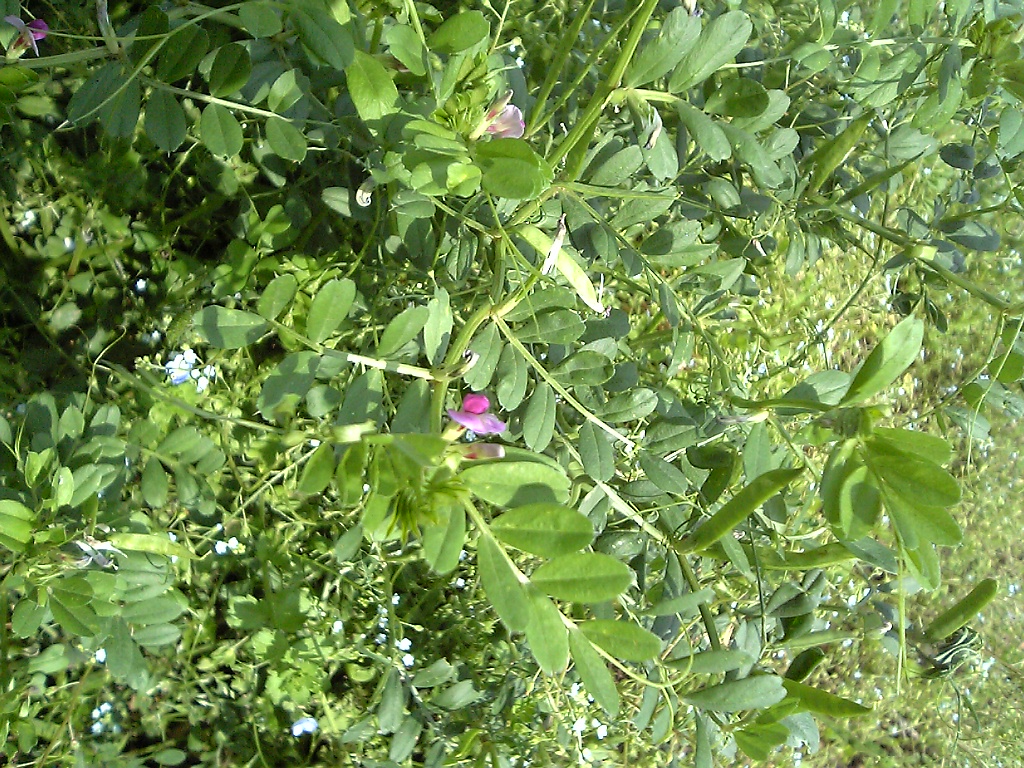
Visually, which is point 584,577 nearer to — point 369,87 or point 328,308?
point 328,308

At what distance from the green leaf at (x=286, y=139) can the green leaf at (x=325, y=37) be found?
0.60 ft

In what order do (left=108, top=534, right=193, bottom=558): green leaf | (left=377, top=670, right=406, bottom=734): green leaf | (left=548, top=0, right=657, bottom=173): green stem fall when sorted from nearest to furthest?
(left=548, top=0, right=657, bottom=173): green stem < (left=108, top=534, right=193, bottom=558): green leaf < (left=377, top=670, right=406, bottom=734): green leaf

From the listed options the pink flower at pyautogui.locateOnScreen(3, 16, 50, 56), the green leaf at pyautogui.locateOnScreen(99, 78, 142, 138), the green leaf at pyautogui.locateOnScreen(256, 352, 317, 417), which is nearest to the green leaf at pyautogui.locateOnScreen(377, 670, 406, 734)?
the green leaf at pyautogui.locateOnScreen(256, 352, 317, 417)

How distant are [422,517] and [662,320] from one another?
1019 mm

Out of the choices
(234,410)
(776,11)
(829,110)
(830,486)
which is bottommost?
(234,410)

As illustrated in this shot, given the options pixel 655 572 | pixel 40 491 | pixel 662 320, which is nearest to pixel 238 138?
pixel 40 491

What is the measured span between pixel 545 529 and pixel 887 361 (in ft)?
0.98

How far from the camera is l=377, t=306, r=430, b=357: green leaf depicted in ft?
2.66

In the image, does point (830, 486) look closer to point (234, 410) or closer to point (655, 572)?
point (655, 572)

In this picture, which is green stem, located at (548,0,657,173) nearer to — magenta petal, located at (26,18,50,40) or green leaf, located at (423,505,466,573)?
green leaf, located at (423,505,466,573)

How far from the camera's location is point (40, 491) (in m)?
0.92

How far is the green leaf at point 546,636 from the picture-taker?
0.66 meters

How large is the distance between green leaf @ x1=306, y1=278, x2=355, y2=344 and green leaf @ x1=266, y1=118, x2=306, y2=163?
8.1 inches

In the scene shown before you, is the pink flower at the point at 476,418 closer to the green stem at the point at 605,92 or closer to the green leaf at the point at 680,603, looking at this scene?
the green stem at the point at 605,92
